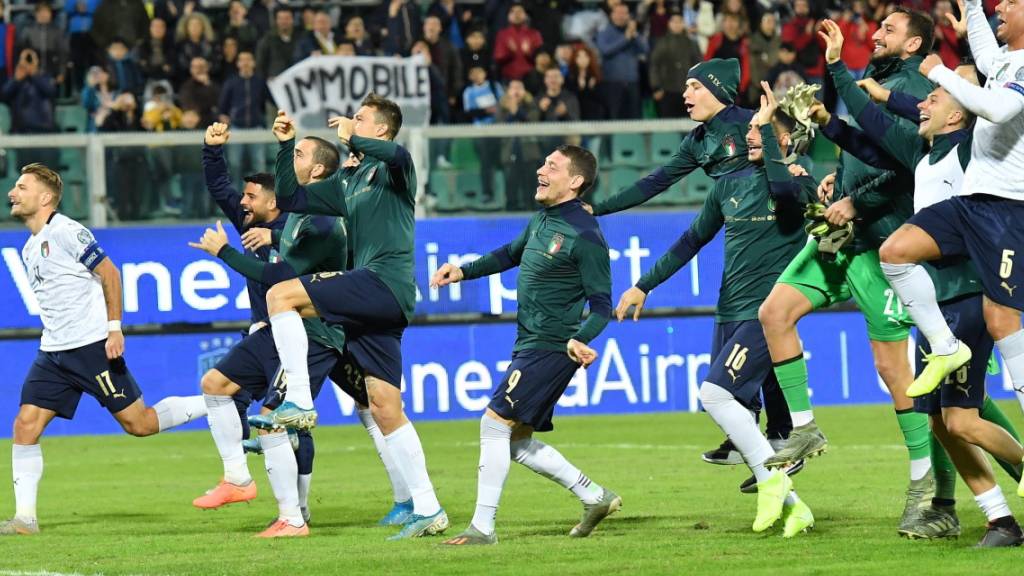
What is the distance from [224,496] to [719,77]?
164 inches

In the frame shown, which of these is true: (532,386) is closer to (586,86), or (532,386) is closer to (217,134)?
(217,134)

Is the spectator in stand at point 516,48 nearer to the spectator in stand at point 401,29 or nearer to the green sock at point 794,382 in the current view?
the spectator in stand at point 401,29

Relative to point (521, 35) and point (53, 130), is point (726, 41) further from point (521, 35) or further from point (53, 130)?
point (53, 130)

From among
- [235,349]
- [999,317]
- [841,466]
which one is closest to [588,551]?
[999,317]

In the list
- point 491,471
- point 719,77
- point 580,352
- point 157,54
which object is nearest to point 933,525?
point 580,352

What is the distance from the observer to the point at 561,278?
9.19 meters

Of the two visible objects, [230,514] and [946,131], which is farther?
[230,514]

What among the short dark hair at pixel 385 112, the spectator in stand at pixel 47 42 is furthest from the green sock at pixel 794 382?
the spectator in stand at pixel 47 42

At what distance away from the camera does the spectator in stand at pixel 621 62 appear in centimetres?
2077

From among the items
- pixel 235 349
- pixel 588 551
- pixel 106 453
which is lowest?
pixel 106 453

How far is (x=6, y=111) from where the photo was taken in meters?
19.7

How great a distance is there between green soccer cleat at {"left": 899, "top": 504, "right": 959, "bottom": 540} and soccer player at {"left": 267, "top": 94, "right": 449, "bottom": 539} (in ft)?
8.53

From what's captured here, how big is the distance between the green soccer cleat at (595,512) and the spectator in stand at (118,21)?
13.2m

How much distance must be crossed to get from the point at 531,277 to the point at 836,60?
79.4 inches
